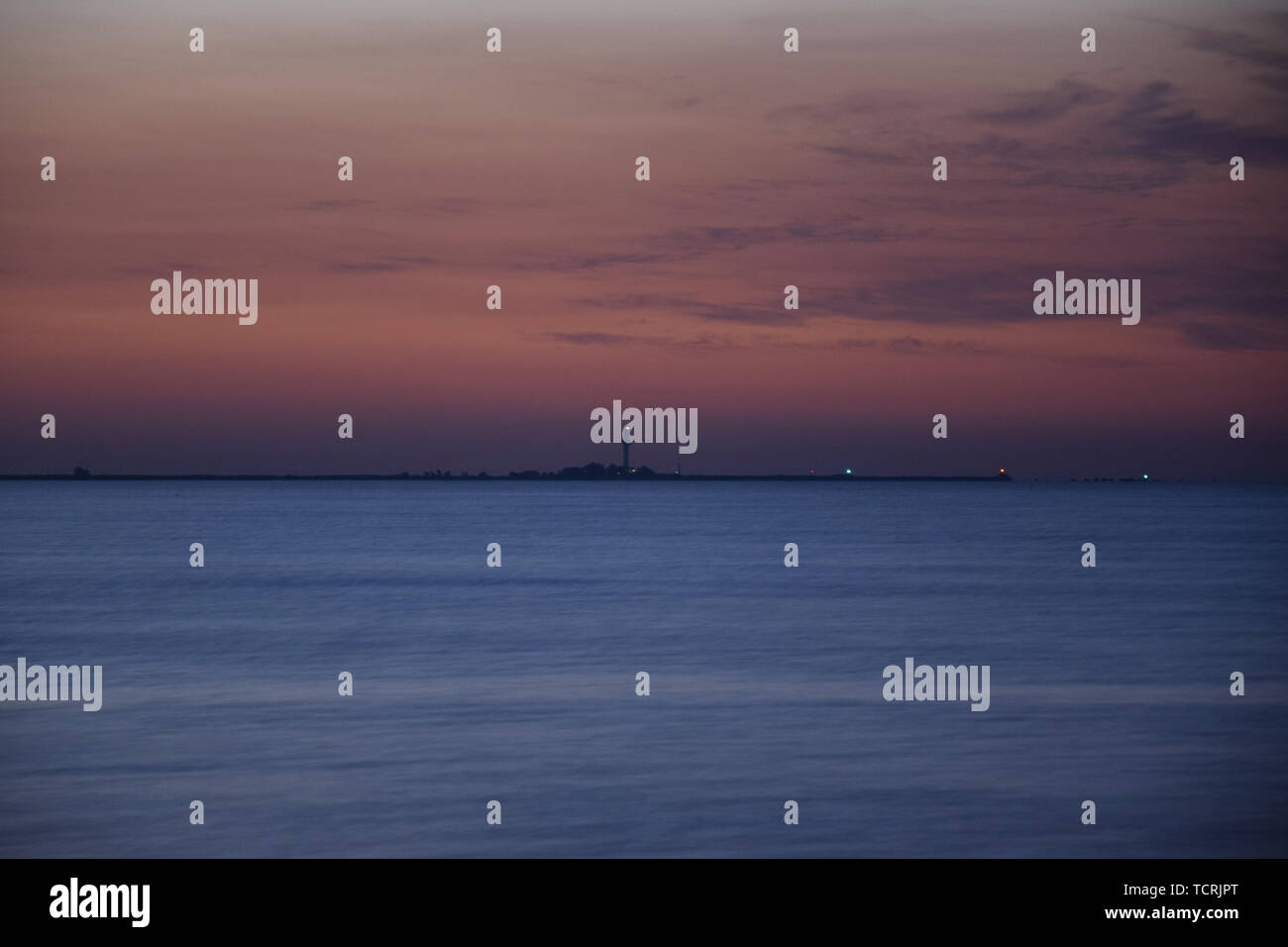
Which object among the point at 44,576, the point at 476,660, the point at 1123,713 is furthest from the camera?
the point at 44,576

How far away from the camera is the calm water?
45.6ft

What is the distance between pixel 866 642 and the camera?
99.5ft

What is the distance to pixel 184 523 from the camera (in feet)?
358

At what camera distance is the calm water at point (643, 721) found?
13898 millimetres

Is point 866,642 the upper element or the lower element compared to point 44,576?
lower

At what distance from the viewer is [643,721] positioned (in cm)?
1969

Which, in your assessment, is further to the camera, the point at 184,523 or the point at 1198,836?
the point at 184,523

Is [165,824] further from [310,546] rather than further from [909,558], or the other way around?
[310,546]

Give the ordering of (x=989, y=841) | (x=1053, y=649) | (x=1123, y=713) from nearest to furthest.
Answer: (x=989, y=841)
(x=1123, y=713)
(x=1053, y=649)
